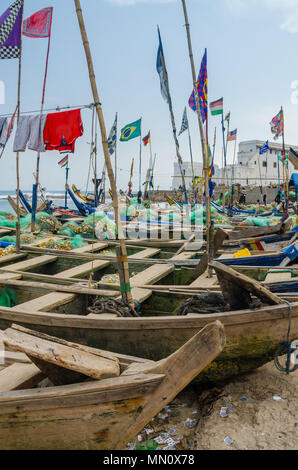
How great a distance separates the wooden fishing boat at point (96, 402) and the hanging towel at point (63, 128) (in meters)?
5.23

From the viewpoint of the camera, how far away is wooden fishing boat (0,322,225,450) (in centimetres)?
220

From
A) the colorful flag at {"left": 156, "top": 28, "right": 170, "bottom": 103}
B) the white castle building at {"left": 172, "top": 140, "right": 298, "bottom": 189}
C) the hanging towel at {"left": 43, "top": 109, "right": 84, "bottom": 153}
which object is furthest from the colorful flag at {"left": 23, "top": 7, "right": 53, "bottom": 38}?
the white castle building at {"left": 172, "top": 140, "right": 298, "bottom": 189}

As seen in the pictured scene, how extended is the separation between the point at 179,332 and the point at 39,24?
7301 mm

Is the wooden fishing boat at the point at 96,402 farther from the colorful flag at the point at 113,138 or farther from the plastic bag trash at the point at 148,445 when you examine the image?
the colorful flag at the point at 113,138

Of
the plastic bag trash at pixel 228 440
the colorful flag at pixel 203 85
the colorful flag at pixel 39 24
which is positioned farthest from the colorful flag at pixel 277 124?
the plastic bag trash at pixel 228 440

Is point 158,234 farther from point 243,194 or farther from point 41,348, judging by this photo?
point 243,194

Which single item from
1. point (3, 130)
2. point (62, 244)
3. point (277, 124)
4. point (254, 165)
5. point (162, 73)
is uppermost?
point (254, 165)

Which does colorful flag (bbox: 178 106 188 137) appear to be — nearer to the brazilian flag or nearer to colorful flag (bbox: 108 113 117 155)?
the brazilian flag

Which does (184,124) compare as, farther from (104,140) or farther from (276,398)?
(276,398)

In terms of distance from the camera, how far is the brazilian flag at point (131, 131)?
1648 cm

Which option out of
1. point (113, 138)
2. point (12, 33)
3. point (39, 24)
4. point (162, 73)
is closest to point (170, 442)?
point (12, 33)

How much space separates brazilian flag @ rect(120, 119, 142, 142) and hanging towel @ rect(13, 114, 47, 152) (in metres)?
10.1

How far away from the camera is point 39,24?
23.5ft
